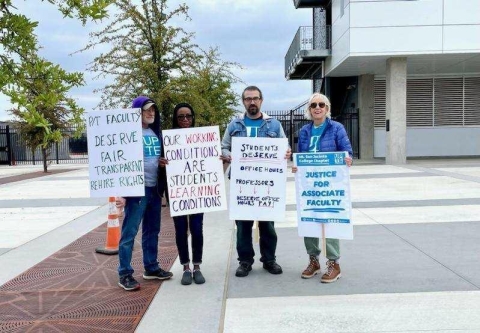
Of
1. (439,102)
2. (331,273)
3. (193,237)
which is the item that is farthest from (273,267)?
(439,102)

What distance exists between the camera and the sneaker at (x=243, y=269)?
5199 millimetres

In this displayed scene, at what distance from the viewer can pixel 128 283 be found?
488cm

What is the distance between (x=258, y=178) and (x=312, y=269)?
3.70 ft

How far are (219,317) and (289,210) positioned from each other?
5772 millimetres

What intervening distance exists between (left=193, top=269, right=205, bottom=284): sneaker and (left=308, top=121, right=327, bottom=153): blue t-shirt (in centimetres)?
175

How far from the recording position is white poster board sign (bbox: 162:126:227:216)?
5.06 meters

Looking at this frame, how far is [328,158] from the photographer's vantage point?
16.5 ft

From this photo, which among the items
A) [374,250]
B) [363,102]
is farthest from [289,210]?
[363,102]

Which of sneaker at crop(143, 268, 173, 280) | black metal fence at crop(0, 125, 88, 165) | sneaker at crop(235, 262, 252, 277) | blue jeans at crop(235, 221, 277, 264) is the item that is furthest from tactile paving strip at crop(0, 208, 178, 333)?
black metal fence at crop(0, 125, 88, 165)

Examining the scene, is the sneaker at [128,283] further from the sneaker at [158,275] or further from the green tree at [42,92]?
the green tree at [42,92]

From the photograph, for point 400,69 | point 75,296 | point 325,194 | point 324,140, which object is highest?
point 400,69

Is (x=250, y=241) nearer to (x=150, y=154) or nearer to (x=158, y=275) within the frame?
(x=158, y=275)

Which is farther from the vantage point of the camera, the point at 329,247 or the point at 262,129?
the point at 262,129

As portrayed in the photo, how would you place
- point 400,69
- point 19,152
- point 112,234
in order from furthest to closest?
point 19,152
point 400,69
point 112,234
